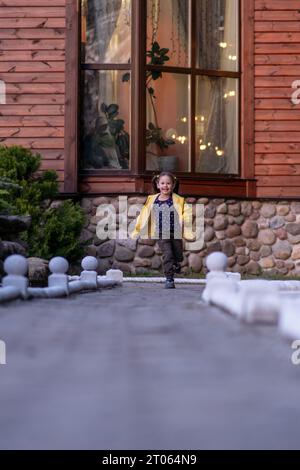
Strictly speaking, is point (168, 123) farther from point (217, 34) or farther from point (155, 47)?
point (217, 34)

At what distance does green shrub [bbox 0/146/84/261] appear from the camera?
1196cm

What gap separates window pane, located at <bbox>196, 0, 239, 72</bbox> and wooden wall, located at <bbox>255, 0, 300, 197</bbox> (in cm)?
40

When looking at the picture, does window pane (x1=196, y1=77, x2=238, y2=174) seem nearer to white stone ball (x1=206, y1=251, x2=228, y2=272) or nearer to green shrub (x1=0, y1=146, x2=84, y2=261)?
green shrub (x1=0, y1=146, x2=84, y2=261)

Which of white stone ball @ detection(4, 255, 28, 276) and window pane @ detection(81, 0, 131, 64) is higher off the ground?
window pane @ detection(81, 0, 131, 64)

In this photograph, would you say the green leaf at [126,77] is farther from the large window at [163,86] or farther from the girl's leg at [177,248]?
the girl's leg at [177,248]

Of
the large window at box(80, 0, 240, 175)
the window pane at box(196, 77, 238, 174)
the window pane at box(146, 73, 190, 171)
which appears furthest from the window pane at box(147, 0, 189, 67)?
the window pane at box(196, 77, 238, 174)

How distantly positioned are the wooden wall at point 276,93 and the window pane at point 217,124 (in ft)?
1.29

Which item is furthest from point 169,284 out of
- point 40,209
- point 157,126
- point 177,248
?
point 157,126

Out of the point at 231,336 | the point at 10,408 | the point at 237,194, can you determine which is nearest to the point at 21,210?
the point at 237,194

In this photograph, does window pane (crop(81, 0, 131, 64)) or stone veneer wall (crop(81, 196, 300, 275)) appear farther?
window pane (crop(81, 0, 131, 64))

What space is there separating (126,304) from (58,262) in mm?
1084

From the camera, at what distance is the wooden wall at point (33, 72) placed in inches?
520

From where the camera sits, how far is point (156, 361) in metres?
3.15

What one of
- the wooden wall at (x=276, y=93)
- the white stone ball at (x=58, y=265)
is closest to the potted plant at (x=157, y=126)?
the wooden wall at (x=276, y=93)
